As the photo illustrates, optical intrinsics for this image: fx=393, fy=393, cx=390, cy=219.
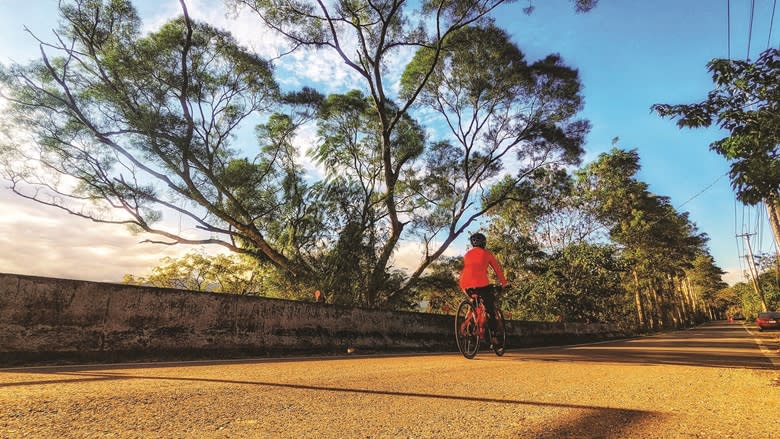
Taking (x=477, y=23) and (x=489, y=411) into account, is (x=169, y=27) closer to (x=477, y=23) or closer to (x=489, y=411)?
(x=477, y=23)

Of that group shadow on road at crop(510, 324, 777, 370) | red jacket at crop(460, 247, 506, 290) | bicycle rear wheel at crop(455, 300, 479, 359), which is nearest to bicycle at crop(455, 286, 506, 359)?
bicycle rear wheel at crop(455, 300, 479, 359)

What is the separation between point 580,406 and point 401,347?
633 centimetres

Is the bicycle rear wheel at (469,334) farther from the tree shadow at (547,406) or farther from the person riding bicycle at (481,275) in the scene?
the tree shadow at (547,406)

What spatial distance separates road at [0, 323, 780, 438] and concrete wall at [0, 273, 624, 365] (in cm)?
59

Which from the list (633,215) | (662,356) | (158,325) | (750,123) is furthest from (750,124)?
(633,215)

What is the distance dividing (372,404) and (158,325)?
4.26 metres

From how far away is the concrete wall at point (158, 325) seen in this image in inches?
184

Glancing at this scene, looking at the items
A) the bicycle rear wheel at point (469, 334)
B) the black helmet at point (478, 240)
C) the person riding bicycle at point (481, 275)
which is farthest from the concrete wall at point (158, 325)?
the black helmet at point (478, 240)

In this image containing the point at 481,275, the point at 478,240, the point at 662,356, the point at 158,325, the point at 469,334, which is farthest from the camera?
the point at 662,356

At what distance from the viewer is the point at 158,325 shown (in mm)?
5605

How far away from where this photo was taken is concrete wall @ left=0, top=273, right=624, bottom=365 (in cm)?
468

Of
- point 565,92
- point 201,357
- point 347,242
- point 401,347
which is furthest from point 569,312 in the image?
point 201,357

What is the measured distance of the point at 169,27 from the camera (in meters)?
15.9

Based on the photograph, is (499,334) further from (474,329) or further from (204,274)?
(204,274)
